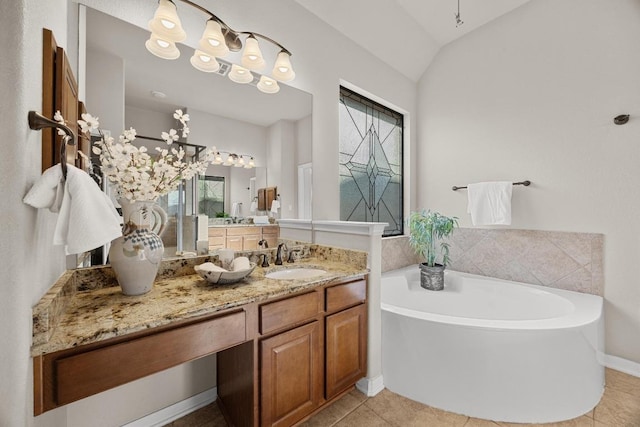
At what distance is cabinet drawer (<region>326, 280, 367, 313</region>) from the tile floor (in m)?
0.63

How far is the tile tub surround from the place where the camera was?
2.15m

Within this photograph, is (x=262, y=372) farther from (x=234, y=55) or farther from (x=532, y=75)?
(x=532, y=75)

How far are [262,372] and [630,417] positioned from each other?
215 centimetres

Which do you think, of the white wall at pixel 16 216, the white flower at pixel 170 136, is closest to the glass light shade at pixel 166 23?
the white flower at pixel 170 136

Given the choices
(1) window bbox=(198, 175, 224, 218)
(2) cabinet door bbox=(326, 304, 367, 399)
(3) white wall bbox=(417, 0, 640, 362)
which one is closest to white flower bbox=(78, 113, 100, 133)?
(1) window bbox=(198, 175, 224, 218)

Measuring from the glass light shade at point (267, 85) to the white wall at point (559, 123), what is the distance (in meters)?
2.12

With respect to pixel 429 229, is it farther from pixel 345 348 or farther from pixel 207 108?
pixel 207 108

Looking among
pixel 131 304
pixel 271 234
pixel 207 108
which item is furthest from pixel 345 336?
pixel 207 108

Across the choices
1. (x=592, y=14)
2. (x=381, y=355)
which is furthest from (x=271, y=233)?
(x=592, y=14)

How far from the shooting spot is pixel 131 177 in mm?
1123

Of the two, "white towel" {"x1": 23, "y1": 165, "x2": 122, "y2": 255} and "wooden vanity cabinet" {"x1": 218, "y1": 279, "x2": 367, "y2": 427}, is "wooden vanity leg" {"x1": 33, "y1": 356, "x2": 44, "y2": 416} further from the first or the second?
"wooden vanity cabinet" {"x1": 218, "y1": 279, "x2": 367, "y2": 427}

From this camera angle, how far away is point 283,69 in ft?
6.10

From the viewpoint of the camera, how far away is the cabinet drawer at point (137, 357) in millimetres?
794

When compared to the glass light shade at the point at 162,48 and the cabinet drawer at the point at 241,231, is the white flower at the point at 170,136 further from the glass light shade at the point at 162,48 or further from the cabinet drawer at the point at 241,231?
the cabinet drawer at the point at 241,231
